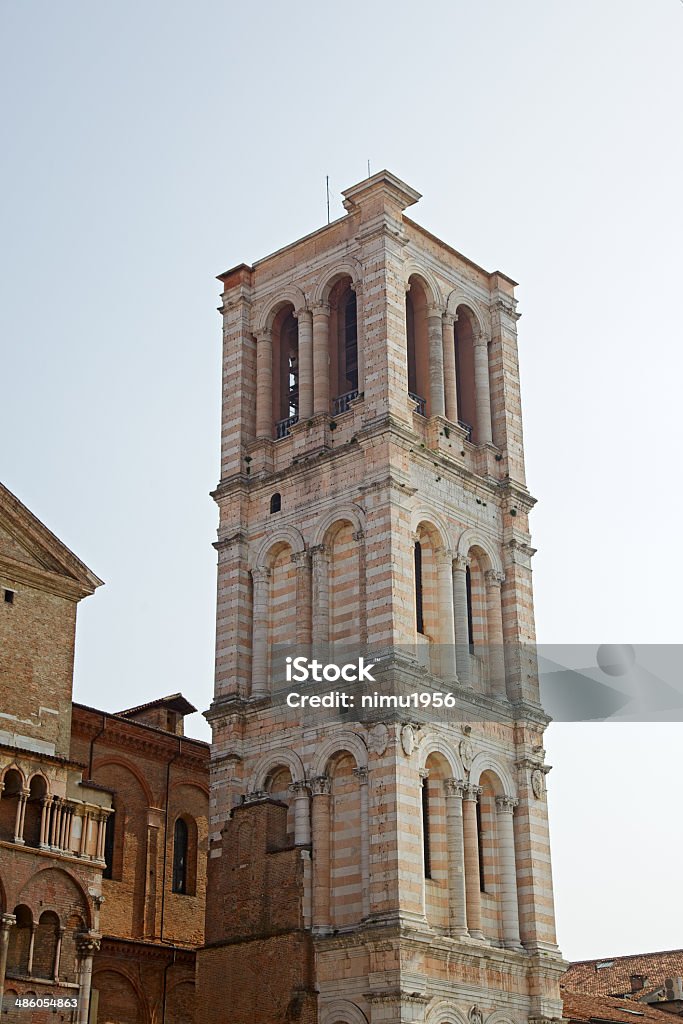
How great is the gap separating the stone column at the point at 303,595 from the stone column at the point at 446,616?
3478 millimetres

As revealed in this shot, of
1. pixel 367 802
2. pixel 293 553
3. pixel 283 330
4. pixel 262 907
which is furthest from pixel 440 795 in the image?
pixel 283 330

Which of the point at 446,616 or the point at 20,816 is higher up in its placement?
the point at 446,616

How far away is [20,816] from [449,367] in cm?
1809

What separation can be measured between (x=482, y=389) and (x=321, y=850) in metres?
15.0

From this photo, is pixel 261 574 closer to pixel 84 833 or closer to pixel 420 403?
pixel 420 403

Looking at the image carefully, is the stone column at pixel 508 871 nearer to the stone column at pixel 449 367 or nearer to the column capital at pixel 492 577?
the column capital at pixel 492 577

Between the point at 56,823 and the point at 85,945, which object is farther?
the point at 56,823

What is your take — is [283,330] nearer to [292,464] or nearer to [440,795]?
[292,464]

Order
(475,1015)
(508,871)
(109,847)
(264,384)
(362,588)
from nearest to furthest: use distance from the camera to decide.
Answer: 1. (475,1015)
2. (508,871)
3. (362,588)
4. (109,847)
5. (264,384)

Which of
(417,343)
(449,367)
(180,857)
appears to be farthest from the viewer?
(180,857)

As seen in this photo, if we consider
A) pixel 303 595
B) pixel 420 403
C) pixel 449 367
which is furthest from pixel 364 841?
pixel 449 367

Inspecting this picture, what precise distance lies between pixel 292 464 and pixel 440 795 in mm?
10180

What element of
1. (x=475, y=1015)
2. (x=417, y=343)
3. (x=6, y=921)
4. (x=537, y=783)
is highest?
(x=417, y=343)

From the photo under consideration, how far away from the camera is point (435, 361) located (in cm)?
4003
